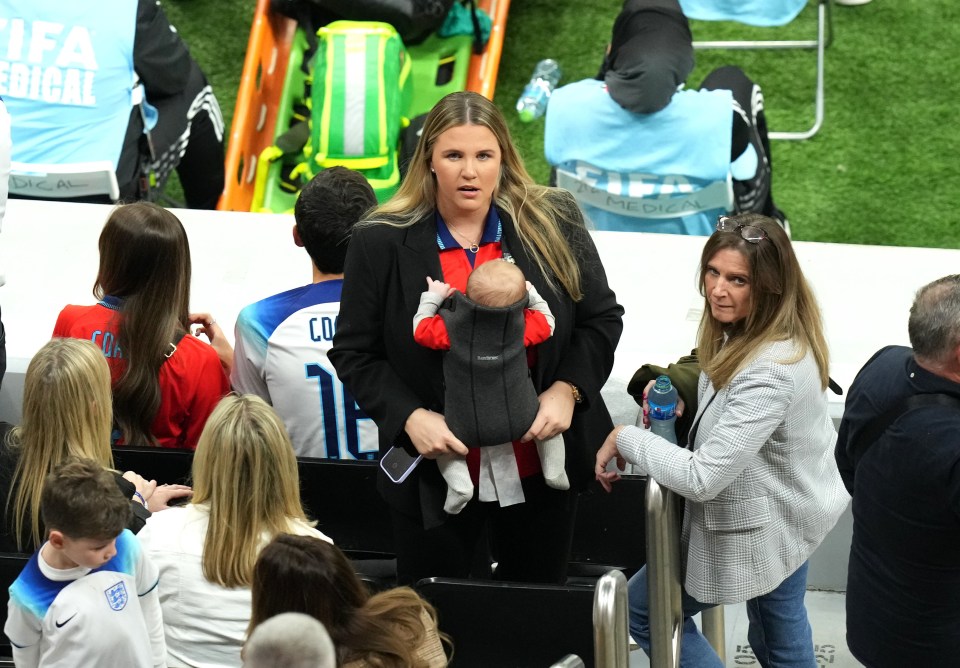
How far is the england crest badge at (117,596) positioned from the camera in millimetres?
2258

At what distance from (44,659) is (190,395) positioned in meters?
1.02

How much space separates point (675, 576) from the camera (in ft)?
8.94

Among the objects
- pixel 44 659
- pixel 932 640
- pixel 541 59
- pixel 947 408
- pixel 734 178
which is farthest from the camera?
pixel 541 59

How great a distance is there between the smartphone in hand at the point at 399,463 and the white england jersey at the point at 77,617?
0.53m

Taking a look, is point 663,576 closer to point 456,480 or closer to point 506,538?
point 506,538

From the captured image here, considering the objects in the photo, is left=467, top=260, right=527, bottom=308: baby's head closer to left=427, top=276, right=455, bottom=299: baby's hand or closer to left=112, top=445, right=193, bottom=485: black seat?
left=427, top=276, right=455, bottom=299: baby's hand

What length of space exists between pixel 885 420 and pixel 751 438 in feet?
0.91

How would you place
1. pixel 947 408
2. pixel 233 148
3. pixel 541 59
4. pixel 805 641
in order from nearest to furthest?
1. pixel 947 408
2. pixel 805 641
3. pixel 233 148
4. pixel 541 59

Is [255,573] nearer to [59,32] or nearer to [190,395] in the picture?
[190,395]

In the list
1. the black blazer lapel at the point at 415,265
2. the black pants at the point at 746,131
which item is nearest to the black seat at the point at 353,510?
the black blazer lapel at the point at 415,265

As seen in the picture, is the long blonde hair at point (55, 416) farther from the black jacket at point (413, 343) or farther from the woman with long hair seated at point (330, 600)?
the woman with long hair seated at point (330, 600)

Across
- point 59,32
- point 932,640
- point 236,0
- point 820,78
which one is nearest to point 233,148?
point 59,32

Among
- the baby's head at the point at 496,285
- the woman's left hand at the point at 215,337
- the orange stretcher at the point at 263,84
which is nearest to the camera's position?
the baby's head at the point at 496,285

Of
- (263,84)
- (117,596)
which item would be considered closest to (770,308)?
(117,596)
